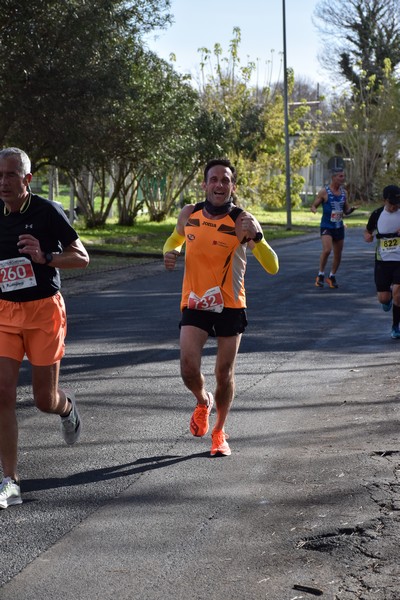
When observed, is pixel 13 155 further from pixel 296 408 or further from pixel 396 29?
pixel 396 29

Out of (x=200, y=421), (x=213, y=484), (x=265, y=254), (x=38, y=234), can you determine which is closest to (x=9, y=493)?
(x=213, y=484)

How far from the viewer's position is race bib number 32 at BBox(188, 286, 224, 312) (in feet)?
22.8

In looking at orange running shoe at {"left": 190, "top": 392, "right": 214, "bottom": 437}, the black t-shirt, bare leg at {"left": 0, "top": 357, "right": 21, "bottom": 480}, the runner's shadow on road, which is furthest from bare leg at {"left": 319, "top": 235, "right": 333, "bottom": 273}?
bare leg at {"left": 0, "top": 357, "right": 21, "bottom": 480}

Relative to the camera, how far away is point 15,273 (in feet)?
20.0

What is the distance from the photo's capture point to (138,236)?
33344mm

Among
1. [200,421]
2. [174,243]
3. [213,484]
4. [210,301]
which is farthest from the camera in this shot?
[174,243]

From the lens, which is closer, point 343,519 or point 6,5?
point 343,519

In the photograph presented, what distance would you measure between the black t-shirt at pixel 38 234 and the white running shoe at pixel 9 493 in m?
0.96

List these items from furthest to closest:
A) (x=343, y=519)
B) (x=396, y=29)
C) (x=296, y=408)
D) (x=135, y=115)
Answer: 1. (x=396, y=29)
2. (x=135, y=115)
3. (x=296, y=408)
4. (x=343, y=519)

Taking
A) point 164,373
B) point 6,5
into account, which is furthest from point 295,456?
point 6,5

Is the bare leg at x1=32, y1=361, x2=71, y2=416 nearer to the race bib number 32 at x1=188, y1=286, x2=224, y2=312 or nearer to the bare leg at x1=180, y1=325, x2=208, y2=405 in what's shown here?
the bare leg at x1=180, y1=325, x2=208, y2=405

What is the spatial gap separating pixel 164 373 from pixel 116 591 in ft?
18.5

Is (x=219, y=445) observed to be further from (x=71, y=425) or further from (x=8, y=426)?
(x=8, y=426)

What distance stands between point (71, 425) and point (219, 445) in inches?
35.3
